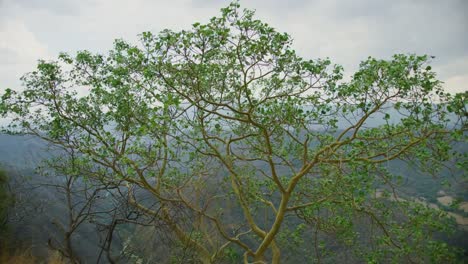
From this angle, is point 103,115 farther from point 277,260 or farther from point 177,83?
point 277,260

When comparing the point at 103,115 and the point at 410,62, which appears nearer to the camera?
the point at 410,62

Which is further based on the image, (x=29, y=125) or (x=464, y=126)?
(x=29, y=125)

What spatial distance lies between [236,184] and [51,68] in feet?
16.7

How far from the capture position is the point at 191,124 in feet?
20.4

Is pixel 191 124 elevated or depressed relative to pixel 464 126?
depressed

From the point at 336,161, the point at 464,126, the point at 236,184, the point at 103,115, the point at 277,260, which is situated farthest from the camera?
the point at 236,184

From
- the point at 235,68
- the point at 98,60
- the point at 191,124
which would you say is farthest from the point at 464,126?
the point at 98,60

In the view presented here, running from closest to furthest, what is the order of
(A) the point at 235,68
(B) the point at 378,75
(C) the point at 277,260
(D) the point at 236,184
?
(B) the point at 378,75 < (A) the point at 235,68 < (C) the point at 277,260 < (D) the point at 236,184

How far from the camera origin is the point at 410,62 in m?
4.90

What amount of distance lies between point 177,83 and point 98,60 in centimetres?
225

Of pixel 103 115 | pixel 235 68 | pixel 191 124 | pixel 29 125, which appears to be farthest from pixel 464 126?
pixel 29 125

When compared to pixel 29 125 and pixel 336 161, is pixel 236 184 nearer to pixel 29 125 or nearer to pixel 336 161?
pixel 336 161

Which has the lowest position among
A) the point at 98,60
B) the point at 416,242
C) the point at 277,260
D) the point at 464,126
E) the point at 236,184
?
the point at 277,260

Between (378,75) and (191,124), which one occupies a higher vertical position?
(378,75)
